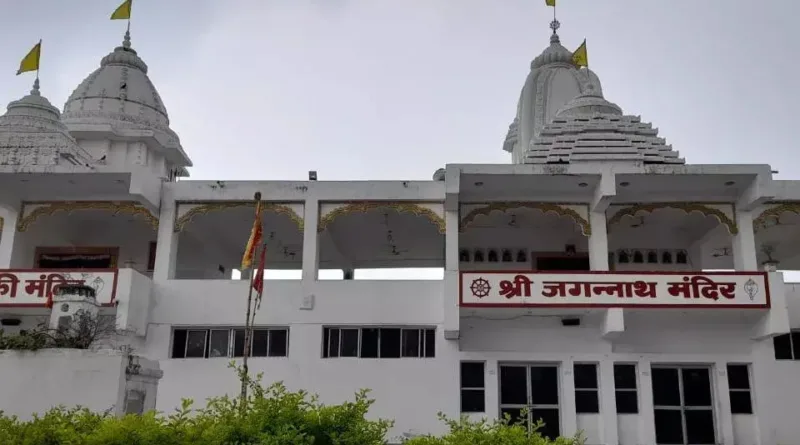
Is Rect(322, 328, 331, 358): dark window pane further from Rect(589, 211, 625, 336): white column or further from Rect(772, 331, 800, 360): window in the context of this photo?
Rect(772, 331, 800, 360): window

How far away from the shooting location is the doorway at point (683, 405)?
55.8 ft

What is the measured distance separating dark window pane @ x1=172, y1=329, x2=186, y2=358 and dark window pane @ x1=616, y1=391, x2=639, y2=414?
9879mm

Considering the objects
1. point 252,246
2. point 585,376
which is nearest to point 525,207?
point 585,376

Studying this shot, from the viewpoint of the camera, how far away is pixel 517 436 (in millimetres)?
7895

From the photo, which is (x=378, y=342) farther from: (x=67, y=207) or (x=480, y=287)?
(x=67, y=207)

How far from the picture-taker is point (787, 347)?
18.0 meters

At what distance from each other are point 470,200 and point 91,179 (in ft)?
29.0

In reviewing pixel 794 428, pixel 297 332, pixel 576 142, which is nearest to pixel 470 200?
pixel 576 142

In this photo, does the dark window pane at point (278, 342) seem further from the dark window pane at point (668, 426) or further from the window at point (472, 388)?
the dark window pane at point (668, 426)

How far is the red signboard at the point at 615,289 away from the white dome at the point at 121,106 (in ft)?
42.5

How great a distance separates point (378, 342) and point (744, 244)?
8580 millimetres

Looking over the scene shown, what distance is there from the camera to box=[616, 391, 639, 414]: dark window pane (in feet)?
55.9

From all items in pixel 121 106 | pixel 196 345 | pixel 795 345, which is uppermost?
pixel 121 106

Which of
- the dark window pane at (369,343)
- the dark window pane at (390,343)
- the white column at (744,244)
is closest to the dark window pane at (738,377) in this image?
the white column at (744,244)
